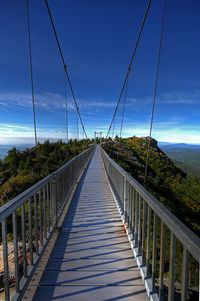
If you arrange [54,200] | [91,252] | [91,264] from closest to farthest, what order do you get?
[91,264] → [91,252] → [54,200]

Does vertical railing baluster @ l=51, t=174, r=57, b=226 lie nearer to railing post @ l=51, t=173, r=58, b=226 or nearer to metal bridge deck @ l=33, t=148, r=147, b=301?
railing post @ l=51, t=173, r=58, b=226

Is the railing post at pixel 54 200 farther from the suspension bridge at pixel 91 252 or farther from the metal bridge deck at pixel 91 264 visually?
the metal bridge deck at pixel 91 264

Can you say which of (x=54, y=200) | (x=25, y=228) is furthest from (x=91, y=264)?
(x=54, y=200)

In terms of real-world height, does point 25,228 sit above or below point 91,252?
above

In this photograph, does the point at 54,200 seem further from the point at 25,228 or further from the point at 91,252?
the point at 25,228

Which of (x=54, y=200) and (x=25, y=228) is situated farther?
(x=54, y=200)

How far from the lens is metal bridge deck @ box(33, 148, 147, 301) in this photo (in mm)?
3237

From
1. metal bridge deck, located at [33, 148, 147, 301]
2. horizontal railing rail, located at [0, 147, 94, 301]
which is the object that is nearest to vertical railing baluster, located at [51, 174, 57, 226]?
horizontal railing rail, located at [0, 147, 94, 301]

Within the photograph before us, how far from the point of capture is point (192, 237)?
1.91 meters

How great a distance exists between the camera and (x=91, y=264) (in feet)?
13.2

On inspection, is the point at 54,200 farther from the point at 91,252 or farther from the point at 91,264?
the point at 91,264

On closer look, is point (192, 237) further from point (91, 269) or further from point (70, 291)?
point (91, 269)

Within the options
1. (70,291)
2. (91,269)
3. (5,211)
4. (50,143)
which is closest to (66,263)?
(91,269)

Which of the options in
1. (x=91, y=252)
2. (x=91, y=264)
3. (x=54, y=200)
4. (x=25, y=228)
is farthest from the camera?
(x=54, y=200)
